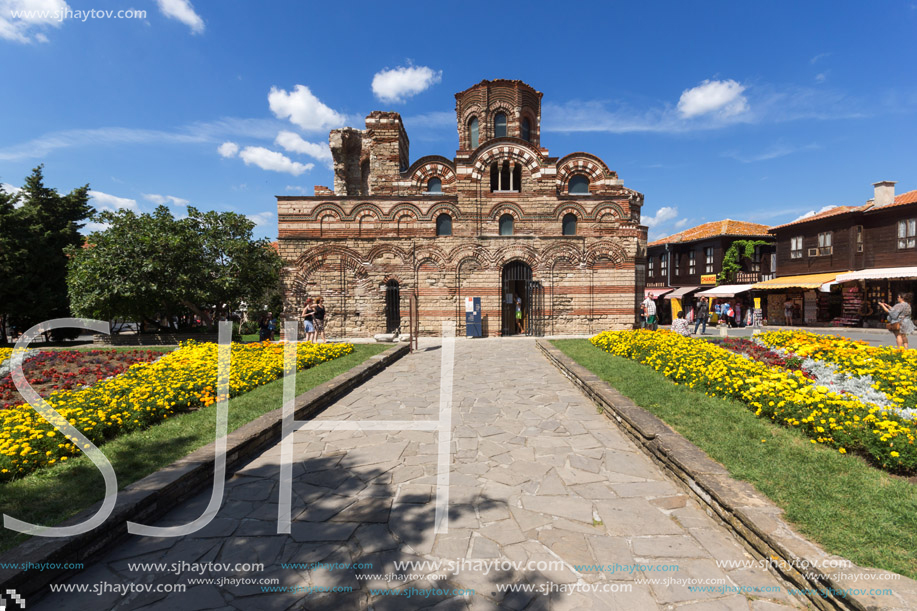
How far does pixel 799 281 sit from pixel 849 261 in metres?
2.54

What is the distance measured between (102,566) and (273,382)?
526cm

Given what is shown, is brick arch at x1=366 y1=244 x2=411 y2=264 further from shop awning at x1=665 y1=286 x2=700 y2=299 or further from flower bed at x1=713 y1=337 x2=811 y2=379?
shop awning at x1=665 y1=286 x2=700 y2=299

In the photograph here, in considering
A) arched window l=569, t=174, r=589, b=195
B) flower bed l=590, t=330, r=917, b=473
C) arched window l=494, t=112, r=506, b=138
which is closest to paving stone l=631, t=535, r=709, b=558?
flower bed l=590, t=330, r=917, b=473

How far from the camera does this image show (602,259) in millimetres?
19250

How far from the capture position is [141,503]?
311 centimetres

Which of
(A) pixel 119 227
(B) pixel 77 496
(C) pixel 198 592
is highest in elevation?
(A) pixel 119 227

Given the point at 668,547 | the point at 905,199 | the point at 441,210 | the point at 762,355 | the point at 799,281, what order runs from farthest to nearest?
the point at 799,281
the point at 905,199
the point at 441,210
the point at 762,355
the point at 668,547

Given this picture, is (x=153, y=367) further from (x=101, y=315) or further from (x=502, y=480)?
(x=101, y=315)

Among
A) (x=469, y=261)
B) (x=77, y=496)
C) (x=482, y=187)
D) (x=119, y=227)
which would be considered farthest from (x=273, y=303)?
(x=77, y=496)

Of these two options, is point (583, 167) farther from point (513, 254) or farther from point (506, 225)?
point (513, 254)

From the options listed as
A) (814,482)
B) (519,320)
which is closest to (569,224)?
(519,320)

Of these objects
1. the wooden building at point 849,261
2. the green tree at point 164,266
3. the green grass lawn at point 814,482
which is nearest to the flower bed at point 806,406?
the green grass lawn at point 814,482

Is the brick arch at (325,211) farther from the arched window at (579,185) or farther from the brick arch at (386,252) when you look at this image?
the arched window at (579,185)

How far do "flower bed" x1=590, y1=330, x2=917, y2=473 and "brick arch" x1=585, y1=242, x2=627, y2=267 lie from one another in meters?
11.4
